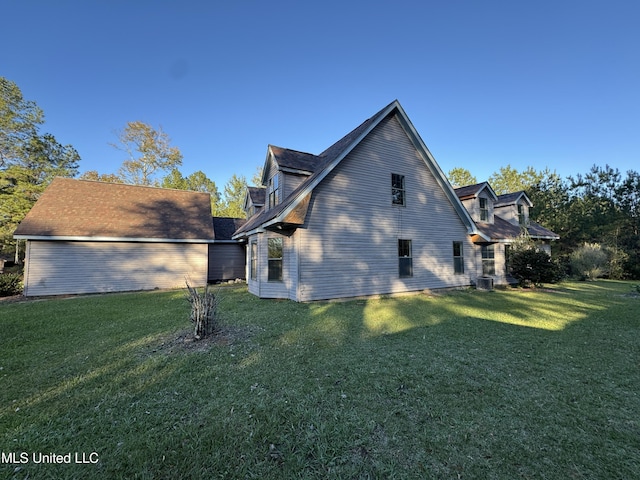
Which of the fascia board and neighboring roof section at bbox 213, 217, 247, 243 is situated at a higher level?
neighboring roof section at bbox 213, 217, 247, 243

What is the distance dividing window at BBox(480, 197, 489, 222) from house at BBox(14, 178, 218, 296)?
55.6 ft

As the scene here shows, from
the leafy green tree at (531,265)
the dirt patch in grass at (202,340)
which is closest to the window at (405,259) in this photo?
the leafy green tree at (531,265)

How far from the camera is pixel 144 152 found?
29812 mm

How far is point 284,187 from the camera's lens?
11828mm

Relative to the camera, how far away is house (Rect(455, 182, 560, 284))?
1596cm

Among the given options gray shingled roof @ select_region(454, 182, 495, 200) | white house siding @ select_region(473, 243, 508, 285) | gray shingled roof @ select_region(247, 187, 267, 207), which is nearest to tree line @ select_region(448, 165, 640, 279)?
white house siding @ select_region(473, 243, 508, 285)

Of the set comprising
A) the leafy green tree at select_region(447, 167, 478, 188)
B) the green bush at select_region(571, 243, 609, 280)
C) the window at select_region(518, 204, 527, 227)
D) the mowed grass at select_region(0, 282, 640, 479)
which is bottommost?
the mowed grass at select_region(0, 282, 640, 479)

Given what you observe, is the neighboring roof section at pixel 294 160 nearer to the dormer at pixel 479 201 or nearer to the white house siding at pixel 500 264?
the dormer at pixel 479 201

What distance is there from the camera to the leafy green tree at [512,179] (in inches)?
1574

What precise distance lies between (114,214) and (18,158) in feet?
50.5

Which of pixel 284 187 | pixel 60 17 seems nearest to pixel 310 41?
pixel 284 187

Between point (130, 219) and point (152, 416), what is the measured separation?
51.8ft

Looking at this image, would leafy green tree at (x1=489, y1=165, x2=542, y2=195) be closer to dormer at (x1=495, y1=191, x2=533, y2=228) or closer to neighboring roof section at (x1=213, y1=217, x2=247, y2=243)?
dormer at (x1=495, y1=191, x2=533, y2=228)

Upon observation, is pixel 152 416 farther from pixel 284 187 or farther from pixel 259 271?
pixel 284 187
